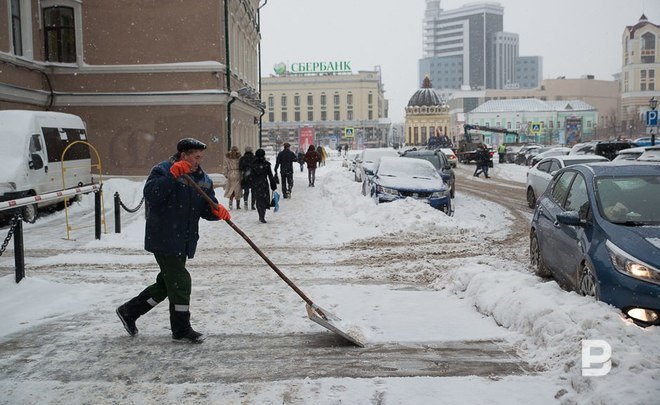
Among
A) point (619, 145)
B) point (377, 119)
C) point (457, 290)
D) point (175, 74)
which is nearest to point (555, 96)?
point (377, 119)

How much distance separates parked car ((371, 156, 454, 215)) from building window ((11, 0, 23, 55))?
1242 cm

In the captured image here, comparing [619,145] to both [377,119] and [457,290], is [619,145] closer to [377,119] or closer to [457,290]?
[457,290]

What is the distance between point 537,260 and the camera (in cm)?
889

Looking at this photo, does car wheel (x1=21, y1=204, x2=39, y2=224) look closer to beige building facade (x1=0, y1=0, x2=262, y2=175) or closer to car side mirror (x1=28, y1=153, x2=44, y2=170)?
car side mirror (x1=28, y1=153, x2=44, y2=170)

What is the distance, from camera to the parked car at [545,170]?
17500mm

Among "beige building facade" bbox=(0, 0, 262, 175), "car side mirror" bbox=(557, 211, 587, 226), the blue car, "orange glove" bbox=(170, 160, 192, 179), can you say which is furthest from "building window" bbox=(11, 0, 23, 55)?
"car side mirror" bbox=(557, 211, 587, 226)

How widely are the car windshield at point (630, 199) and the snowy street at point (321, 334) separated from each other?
98cm

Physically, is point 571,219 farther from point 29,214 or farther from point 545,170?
point 29,214

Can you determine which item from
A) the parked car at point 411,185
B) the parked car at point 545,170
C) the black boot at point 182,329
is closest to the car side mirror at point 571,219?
the black boot at point 182,329

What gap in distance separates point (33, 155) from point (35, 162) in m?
0.17

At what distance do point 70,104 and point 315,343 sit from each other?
20.6m

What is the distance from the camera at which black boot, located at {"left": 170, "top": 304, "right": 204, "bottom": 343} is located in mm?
5969

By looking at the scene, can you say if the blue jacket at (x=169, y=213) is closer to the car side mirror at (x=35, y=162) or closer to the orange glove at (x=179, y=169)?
the orange glove at (x=179, y=169)

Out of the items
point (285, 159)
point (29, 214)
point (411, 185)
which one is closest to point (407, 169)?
point (411, 185)
